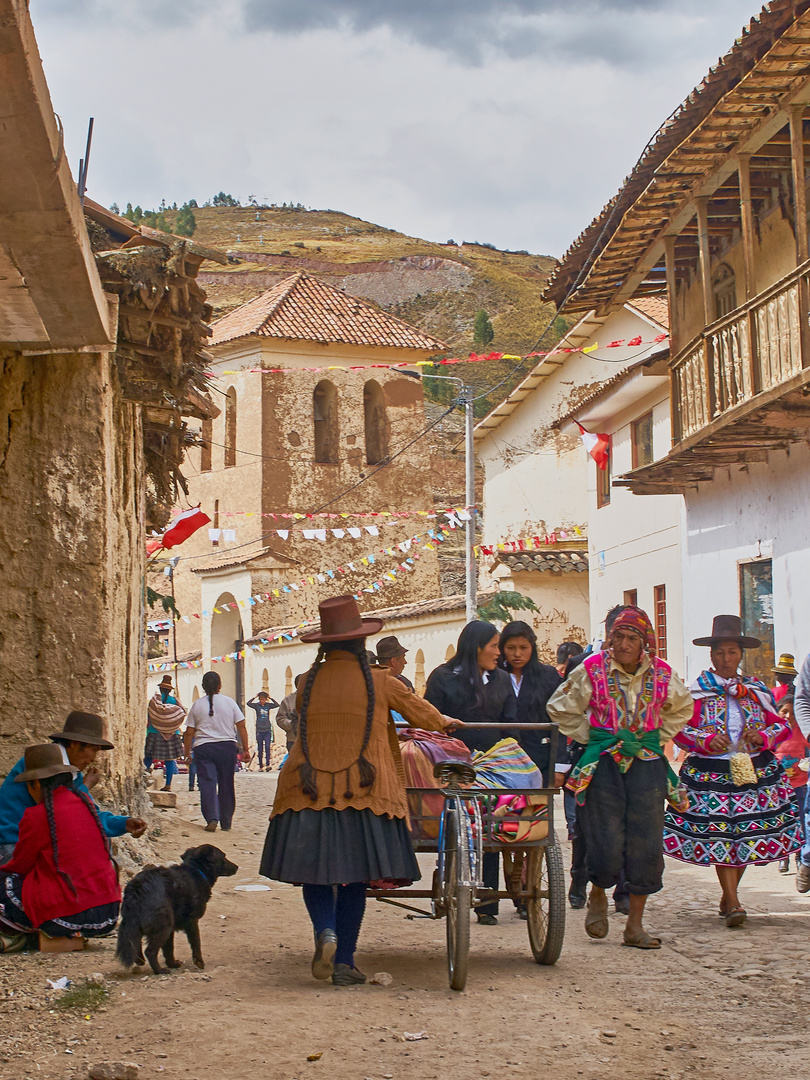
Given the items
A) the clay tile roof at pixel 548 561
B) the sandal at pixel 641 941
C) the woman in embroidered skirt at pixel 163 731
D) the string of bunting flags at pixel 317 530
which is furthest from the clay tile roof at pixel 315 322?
the sandal at pixel 641 941

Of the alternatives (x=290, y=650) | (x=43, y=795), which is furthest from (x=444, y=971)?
(x=290, y=650)

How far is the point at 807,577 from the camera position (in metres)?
15.4

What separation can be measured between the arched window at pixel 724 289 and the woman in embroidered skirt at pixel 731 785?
11545mm

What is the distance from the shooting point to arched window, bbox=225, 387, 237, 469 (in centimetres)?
4088

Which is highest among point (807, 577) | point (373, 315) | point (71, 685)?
point (373, 315)

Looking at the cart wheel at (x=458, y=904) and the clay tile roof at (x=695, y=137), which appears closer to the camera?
the cart wheel at (x=458, y=904)

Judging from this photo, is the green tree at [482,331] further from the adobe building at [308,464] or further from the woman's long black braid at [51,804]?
the woman's long black braid at [51,804]

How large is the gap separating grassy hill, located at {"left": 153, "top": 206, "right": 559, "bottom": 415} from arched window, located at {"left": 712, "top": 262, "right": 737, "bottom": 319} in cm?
5717

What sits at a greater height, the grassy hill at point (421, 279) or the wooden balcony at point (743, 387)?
the grassy hill at point (421, 279)

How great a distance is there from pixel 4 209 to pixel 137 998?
3.40 metres

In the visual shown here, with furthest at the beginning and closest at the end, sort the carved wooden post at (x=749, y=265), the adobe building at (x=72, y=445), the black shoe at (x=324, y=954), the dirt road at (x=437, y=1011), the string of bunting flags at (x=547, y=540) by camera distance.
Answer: the string of bunting flags at (x=547, y=540), the carved wooden post at (x=749, y=265), the adobe building at (x=72, y=445), the black shoe at (x=324, y=954), the dirt road at (x=437, y=1011)

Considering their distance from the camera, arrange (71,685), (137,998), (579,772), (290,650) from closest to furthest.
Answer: (137,998) → (579,772) → (71,685) → (290,650)

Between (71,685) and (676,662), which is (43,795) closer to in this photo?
(71,685)

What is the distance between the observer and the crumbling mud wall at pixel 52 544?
805 centimetres
